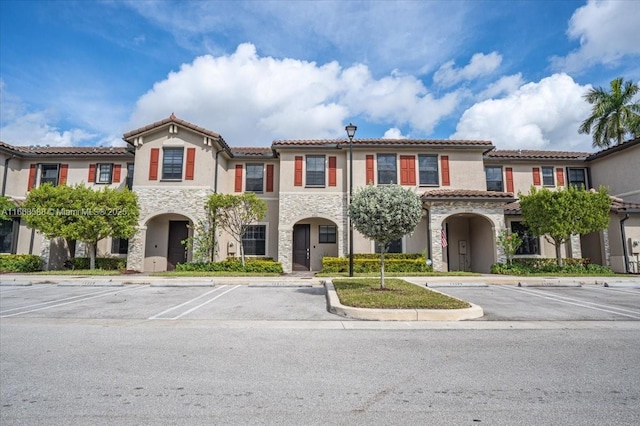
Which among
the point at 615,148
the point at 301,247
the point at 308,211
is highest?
the point at 615,148

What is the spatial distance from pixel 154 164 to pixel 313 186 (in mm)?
8782

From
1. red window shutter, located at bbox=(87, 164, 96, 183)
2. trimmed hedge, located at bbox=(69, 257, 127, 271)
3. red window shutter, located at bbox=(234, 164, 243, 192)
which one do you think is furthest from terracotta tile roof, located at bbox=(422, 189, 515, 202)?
red window shutter, located at bbox=(87, 164, 96, 183)

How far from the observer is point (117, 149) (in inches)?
870

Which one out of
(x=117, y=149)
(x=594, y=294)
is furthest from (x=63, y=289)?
(x=594, y=294)

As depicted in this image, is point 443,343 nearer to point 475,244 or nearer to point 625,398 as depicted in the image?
point 625,398

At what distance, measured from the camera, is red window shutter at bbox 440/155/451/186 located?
2016 centimetres

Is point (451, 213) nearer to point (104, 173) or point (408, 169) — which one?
point (408, 169)

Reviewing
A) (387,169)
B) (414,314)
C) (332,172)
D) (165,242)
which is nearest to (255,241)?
(165,242)

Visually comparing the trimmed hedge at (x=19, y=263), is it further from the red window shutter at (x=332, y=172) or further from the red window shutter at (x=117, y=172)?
the red window shutter at (x=332, y=172)

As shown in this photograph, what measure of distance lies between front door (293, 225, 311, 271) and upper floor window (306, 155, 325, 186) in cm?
270

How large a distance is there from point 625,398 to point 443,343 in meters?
2.45

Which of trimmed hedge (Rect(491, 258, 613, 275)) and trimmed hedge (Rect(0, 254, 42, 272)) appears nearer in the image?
trimmed hedge (Rect(491, 258, 613, 275))

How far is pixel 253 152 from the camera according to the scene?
22.1 m

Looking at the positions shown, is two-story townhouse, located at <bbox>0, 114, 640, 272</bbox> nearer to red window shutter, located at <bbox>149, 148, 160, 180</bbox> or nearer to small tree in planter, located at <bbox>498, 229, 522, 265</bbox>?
red window shutter, located at <bbox>149, 148, 160, 180</bbox>
